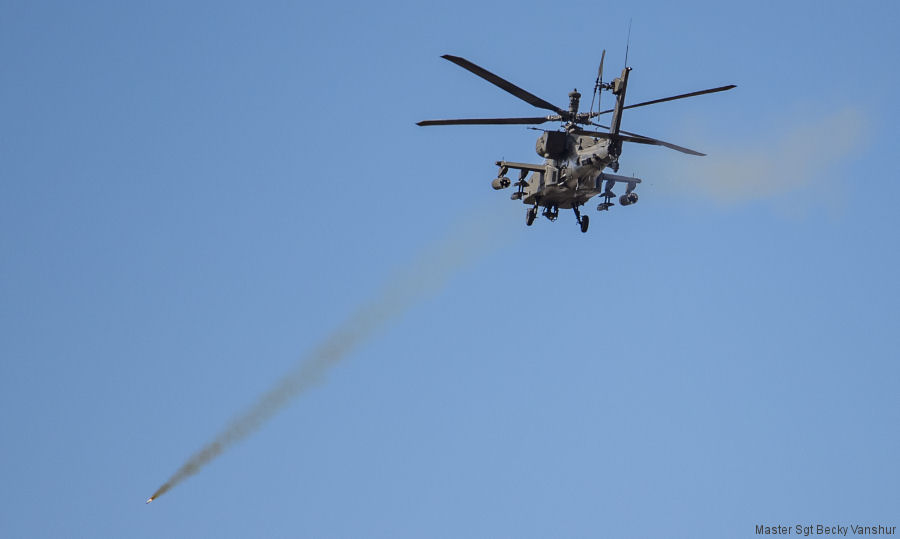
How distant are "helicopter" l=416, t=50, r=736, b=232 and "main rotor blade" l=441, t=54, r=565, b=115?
0.13ft

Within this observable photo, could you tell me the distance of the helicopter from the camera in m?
69.1

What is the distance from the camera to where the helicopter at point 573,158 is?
2721 inches

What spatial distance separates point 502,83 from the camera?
65.1 m

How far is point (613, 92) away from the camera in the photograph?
7050 centimetres

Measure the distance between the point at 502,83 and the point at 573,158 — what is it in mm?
7400

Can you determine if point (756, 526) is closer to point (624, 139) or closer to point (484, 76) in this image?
point (624, 139)

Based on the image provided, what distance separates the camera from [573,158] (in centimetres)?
7144

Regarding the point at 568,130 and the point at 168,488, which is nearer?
the point at 568,130

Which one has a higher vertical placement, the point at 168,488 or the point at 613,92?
the point at 613,92

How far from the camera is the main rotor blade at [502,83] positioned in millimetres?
63438

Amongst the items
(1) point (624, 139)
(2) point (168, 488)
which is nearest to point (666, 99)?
Result: (1) point (624, 139)

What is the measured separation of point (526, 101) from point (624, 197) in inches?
262

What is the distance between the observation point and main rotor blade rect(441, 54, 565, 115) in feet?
208

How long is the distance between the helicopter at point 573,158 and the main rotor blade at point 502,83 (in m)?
0.04
